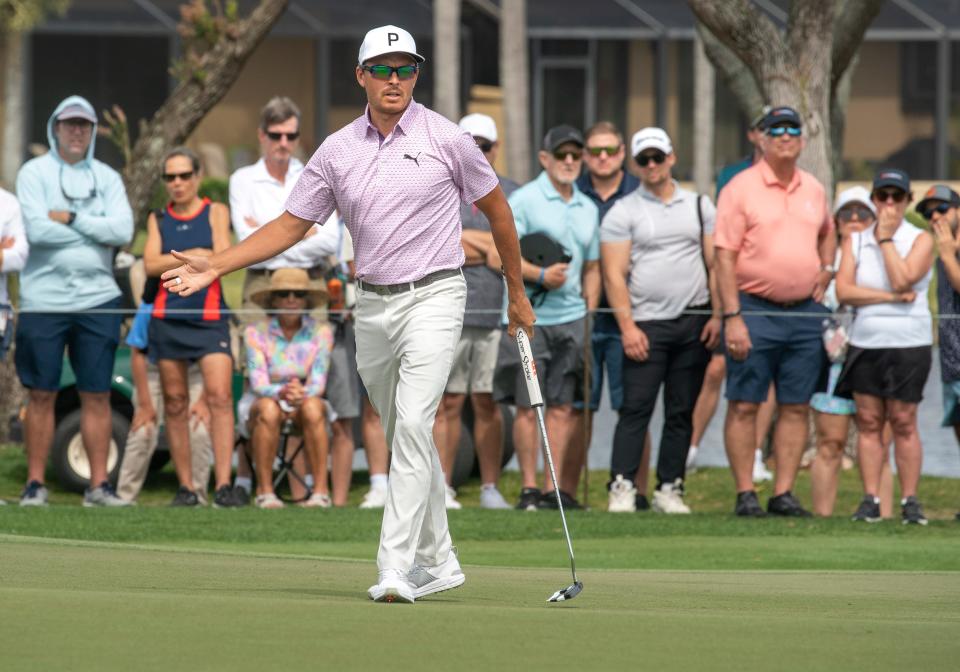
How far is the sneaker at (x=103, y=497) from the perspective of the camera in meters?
11.4

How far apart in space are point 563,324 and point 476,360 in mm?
627

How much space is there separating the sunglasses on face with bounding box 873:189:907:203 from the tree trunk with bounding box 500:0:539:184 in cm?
1766

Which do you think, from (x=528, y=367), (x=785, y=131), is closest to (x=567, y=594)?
(x=528, y=367)

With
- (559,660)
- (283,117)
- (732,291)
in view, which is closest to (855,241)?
(732,291)

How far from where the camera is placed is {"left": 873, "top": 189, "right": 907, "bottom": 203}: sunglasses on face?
11.0 meters

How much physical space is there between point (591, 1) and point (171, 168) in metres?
28.6

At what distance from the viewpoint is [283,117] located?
11609 mm

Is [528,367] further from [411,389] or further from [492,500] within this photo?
[492,500]

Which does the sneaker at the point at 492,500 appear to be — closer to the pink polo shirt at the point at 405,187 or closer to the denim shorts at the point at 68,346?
the denim shorts at the point at 68,346

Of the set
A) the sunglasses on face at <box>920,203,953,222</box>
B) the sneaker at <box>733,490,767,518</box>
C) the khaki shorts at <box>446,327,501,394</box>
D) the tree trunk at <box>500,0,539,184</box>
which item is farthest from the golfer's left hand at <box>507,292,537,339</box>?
the tree trunk at <box>500,0,539,184</box>

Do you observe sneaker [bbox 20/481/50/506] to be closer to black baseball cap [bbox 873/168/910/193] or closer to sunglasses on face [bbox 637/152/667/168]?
sunglasses on face [bbox 637/152/667/168]

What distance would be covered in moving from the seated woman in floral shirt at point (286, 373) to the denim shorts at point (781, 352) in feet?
8.36

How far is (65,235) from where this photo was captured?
11.2m

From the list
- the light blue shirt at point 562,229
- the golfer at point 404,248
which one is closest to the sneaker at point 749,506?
the light blue shirt at point 562,229
